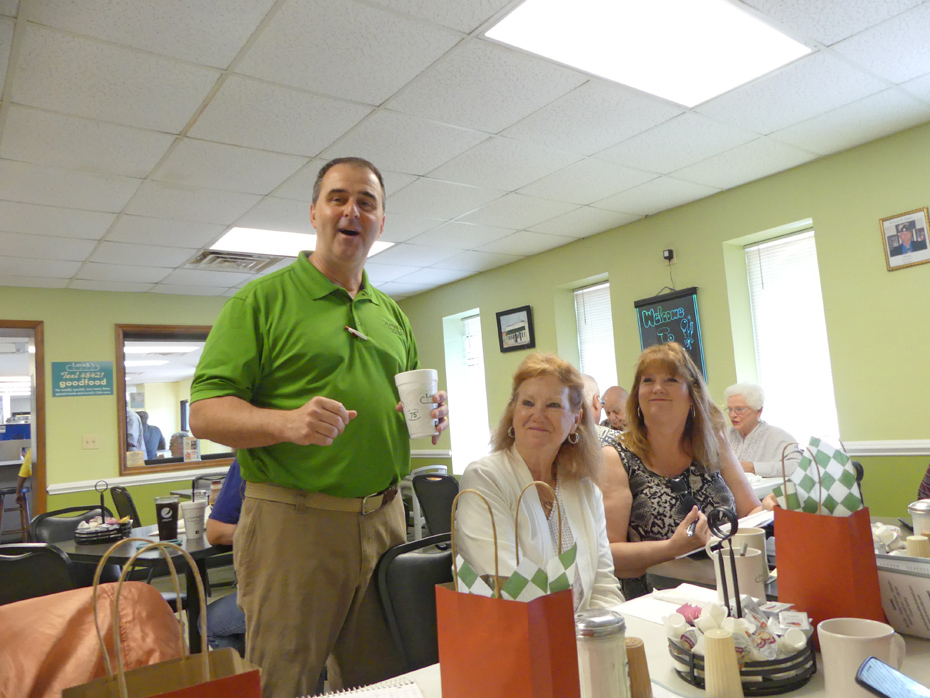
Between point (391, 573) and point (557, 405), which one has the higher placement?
point (557, 405)

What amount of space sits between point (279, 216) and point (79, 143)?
1.44 metres

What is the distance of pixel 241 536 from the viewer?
4.51 ft

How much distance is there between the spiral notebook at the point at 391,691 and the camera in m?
0.96

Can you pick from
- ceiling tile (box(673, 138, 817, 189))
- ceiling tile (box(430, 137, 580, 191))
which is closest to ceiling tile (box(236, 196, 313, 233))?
ceiling tile (box(430, 137, 580, 191))

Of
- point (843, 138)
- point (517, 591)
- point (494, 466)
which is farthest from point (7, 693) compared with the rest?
point (843, 138)

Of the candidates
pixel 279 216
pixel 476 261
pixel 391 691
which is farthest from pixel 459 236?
pixel 391 691

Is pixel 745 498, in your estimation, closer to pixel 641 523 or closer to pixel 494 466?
pixel 641 523

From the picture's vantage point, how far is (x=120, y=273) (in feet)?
18.9

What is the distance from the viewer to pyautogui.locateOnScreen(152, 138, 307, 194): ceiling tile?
338 centimetres

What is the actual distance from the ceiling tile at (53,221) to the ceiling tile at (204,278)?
48.7 inches

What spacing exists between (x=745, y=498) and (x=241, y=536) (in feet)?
5.64

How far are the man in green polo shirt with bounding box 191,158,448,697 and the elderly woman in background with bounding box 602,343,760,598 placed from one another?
0.84 meters

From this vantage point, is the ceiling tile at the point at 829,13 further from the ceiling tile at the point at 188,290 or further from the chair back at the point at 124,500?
the ceiling tile at the point at 188,290

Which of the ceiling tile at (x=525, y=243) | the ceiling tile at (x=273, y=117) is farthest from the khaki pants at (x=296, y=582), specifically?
the ceiling tile at (x=525, y=243)
